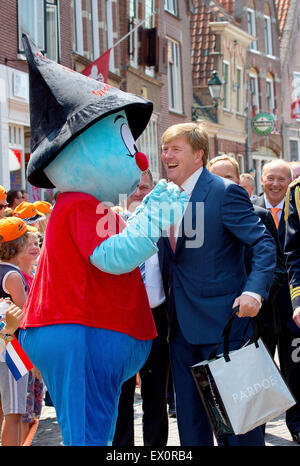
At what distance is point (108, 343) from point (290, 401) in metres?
0.91

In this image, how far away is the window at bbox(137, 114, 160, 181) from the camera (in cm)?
2170

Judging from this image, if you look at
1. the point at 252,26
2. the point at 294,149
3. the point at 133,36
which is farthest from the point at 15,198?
the point at 294,149

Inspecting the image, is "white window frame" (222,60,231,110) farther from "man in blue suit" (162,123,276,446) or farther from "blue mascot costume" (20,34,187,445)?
"blue mascot costume" (20,34,187,445)

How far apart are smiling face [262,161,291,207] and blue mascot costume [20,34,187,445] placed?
9.86 ft

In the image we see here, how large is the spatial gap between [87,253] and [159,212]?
40 centimetres

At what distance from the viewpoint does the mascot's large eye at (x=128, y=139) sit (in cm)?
415

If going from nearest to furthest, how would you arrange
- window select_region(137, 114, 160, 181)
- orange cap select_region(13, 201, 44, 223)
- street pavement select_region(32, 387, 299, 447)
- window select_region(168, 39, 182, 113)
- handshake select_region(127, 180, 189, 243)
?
handshake select_region(127, 180, 189, 243)
street pavement select_region(32, 387, 299, 447)
orange cap select_region(13, 201, 44, 223)
window select_region(137, 114, 160, 181)
window select_region(168, 39, 182, 113)

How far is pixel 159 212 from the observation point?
12.8 ft

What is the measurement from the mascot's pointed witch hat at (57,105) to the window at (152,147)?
17.3 metres

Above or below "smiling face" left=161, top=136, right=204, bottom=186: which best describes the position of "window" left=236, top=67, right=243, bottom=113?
above

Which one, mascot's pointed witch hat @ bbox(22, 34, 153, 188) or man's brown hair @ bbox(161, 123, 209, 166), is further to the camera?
man's brown hair @ bbox(161, 123, 209, 166)

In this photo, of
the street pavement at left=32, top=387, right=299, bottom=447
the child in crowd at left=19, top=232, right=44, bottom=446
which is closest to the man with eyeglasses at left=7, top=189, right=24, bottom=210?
the street pavement at left=32, top=387, right=299, bottom=447

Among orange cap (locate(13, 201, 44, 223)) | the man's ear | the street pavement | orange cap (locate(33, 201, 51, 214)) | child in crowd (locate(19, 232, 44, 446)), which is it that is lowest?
the street pavement

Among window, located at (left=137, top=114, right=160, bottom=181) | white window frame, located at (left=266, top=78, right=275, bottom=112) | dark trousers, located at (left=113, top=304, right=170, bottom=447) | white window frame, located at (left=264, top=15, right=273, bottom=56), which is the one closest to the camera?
dark trousers, located at (left=113, top=304, right=170, bottom=447)
